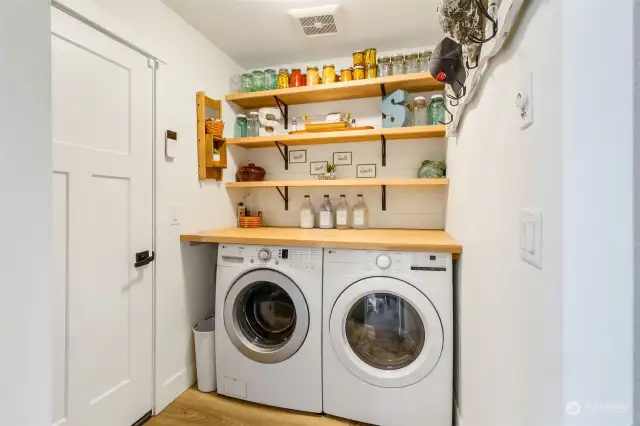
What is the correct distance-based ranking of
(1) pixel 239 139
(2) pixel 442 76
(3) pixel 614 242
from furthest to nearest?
(1) pixel 239 139 → (2) pixel 442 76 → (3) pixel 614 242

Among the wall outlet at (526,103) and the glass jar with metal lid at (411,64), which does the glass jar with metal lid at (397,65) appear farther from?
the wall outlet at (526,103)

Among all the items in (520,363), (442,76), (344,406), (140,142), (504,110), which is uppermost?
(442,76)

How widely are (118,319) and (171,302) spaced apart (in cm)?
35

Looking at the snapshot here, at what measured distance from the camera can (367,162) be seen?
240 centimetres

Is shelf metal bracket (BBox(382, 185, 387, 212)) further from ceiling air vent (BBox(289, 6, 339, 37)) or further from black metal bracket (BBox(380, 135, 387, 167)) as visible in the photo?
ceiling air vent (BBox(289, 6, 339, 37))

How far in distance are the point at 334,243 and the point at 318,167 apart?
1.02m

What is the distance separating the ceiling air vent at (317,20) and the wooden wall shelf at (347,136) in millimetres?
679

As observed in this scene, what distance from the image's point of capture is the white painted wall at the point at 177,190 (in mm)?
1702

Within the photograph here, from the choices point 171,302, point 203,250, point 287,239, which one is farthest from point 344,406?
point 203,250

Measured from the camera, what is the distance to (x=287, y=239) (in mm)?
1743

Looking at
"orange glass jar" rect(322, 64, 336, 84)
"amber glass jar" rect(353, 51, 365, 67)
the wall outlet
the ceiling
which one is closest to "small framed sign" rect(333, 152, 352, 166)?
"orange glass jar" rect(322, 64, 336, 84)

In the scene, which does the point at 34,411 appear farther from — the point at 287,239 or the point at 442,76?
the point at 442,76

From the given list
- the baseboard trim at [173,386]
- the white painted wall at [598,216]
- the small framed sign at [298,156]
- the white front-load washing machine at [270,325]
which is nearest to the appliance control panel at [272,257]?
the white front-load washing machine at [270,325]

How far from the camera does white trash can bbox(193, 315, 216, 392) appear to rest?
190 centimetres
